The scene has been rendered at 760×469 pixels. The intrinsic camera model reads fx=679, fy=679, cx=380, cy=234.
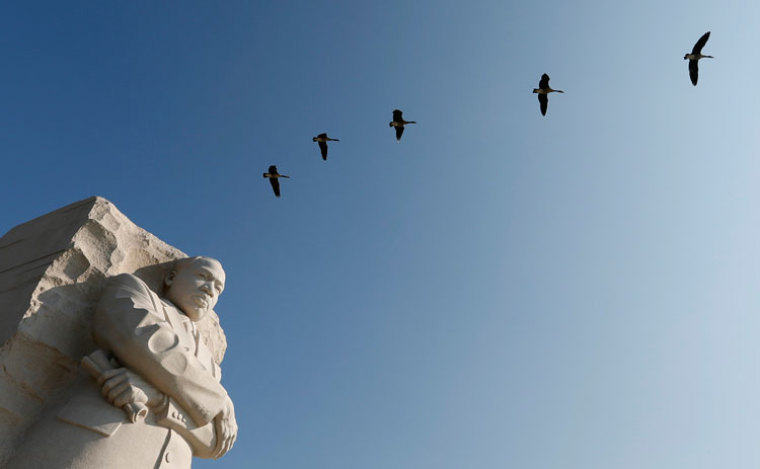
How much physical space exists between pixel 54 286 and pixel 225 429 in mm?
1686

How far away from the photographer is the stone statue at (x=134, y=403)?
4.29 meters

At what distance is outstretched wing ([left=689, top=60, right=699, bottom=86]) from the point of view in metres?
11.9

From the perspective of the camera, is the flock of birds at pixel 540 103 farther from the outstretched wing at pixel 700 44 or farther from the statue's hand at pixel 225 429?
the statue's hand at pixel 225 429

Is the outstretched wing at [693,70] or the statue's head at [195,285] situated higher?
the outstretched wing at [693,70]

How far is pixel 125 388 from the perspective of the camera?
14.8ft

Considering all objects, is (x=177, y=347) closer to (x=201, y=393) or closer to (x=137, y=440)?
(x=201, y=393)

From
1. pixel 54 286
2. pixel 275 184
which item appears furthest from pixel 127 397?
pixel 275 184

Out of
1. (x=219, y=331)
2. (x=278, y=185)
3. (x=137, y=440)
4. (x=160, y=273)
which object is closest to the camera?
(x=137, y=440)

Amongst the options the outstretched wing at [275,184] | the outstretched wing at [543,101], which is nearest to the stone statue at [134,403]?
the outstretched wing at [275,184]

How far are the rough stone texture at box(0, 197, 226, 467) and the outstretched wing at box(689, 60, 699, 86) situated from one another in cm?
967

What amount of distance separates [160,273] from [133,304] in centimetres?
114

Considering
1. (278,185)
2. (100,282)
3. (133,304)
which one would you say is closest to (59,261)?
(100,282)

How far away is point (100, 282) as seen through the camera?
5.39m

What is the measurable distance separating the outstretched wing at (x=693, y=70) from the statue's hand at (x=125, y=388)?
418 inches
